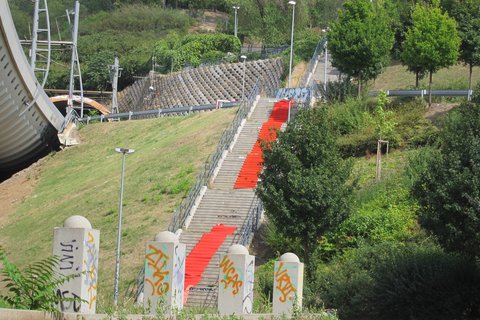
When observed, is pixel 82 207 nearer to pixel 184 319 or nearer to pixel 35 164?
pixel 35 164

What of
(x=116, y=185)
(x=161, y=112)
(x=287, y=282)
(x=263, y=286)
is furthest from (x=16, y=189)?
(x=287, y=282)

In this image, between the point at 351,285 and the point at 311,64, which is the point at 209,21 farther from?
the point at 351,285

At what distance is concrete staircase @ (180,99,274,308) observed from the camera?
34.9 meters

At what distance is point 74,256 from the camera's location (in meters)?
17.0

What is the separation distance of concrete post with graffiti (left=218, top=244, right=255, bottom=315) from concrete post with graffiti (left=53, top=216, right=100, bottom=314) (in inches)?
225

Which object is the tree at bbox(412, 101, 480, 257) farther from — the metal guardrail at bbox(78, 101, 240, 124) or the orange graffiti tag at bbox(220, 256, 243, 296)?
the metal guardrail at bbox(78, 101, 240, 124)

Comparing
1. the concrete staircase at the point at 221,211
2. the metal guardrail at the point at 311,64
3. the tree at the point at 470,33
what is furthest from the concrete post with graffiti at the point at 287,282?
the metal guardrail at the point at 311,64

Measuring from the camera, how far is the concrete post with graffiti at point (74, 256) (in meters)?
17.0

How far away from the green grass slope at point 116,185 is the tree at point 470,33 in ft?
36.6

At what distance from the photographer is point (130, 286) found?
35531 mm

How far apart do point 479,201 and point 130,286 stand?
40.7ft

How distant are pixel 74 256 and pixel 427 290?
42.6 ft

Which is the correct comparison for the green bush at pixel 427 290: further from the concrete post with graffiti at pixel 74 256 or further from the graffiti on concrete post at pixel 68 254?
the graffiti on concrete post at pixel 68 254

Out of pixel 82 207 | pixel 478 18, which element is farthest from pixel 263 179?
pixel 478 18
